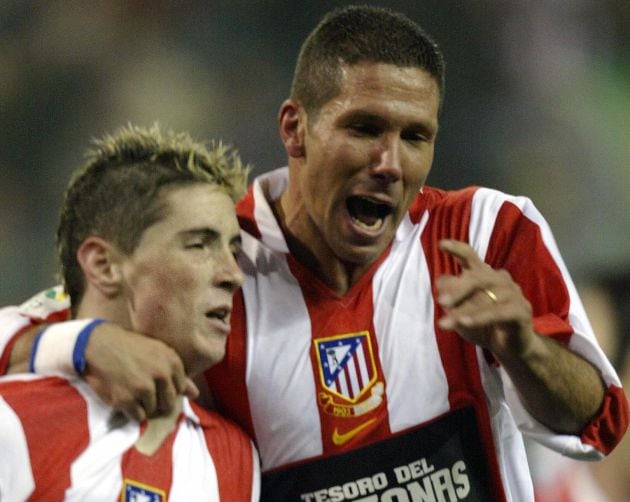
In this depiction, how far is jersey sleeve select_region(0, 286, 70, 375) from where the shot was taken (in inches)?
63.2

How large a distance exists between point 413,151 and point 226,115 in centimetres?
220

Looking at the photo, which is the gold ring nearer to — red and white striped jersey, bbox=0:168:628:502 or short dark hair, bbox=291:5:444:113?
red and white striped jersey, bbox=0:168:628:502

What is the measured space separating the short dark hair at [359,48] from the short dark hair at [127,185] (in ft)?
0.81

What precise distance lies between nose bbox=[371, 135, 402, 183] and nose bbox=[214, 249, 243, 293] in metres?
0.32

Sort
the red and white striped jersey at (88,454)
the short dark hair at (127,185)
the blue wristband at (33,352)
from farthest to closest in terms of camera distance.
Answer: the short dark hair at (127,185) < the blue wristband at (33,352) < the red and white striped jersey at (88,454)

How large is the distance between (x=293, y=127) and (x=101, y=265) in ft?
1.70

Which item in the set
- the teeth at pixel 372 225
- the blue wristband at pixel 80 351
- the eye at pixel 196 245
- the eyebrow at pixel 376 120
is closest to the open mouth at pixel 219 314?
the eye at pixel 196 245

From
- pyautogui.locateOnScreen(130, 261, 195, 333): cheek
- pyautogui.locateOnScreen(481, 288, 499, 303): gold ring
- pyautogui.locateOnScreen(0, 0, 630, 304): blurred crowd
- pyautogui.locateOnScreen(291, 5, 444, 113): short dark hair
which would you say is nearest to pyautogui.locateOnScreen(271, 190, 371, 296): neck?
pyautogui.locateOnScreen(291, 5, 444, 113): short dark hair

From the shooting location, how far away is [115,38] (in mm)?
3941

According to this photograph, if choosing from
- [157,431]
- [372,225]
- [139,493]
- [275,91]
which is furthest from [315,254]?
[275,91]

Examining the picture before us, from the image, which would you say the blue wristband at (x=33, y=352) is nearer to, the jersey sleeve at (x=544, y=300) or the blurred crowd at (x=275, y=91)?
the jersey sleeve at (x=544, y=300)

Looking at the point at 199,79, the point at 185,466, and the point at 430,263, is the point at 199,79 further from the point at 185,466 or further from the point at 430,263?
the point at 185,466

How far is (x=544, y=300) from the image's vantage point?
1.77m

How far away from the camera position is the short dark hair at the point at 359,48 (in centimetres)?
183
